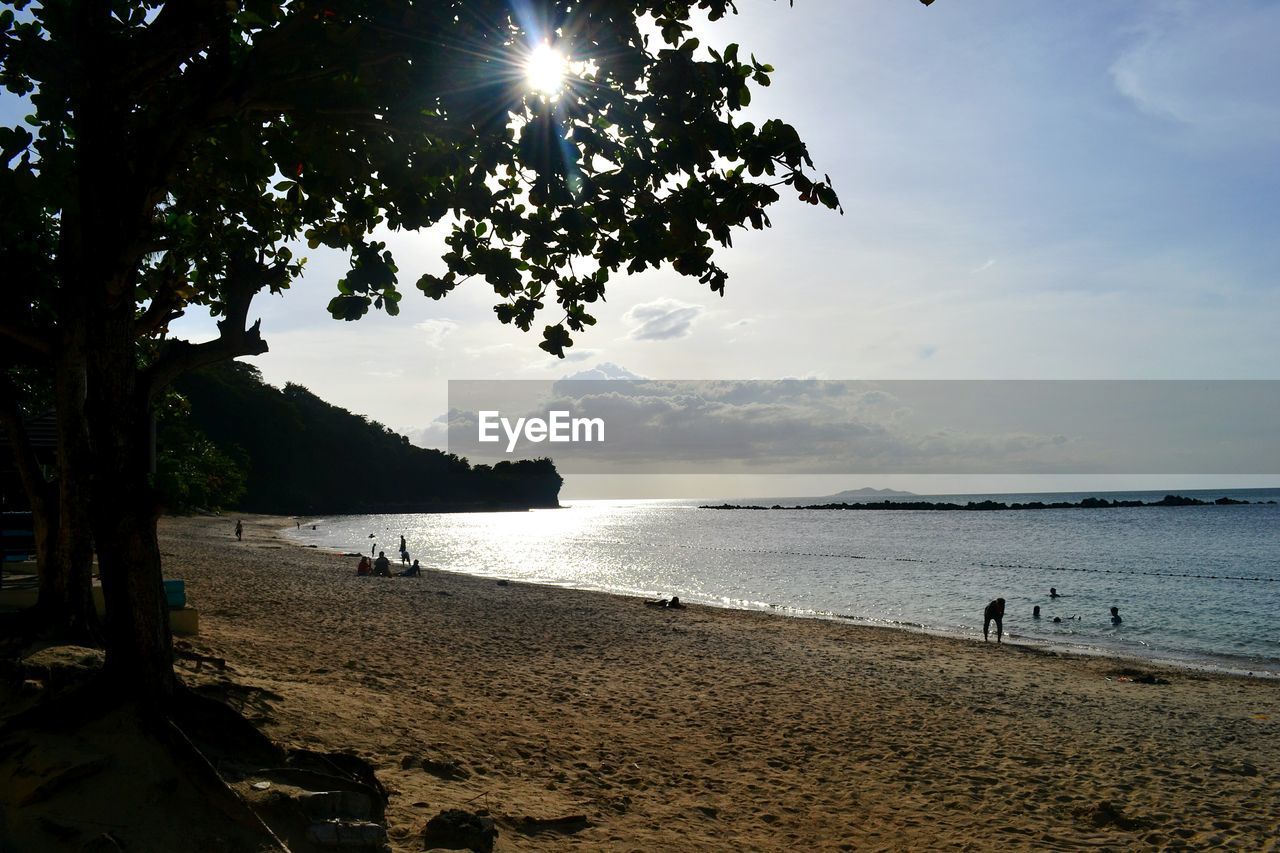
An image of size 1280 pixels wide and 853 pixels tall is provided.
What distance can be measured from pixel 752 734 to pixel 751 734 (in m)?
0.01

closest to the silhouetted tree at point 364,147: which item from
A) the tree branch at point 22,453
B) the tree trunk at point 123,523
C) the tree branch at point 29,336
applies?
the tree trunk at point 123,523

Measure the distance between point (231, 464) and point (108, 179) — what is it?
1203cm

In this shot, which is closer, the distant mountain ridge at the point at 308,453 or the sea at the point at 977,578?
the sea at the point at 977,578

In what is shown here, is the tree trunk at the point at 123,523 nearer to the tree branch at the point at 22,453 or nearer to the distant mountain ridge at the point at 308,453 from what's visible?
the tree branch at the point at 22,453

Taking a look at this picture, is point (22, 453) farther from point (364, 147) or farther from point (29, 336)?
point (364, 147)

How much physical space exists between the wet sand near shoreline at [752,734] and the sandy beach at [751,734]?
0.05m

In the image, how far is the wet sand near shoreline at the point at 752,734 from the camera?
7578 millimetres

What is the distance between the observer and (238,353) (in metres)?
5.85

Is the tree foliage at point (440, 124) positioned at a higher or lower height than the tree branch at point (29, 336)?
higher

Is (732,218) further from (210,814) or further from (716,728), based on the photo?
(716,728)

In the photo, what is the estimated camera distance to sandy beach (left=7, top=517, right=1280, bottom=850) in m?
7.57

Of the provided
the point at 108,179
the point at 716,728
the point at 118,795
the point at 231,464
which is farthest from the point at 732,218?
the point at 231,464

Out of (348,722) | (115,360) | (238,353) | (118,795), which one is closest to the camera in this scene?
(118,795)

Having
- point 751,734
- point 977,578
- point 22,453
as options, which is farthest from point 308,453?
point 751,734
